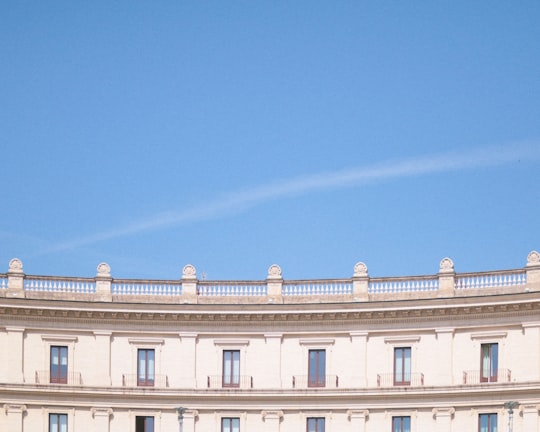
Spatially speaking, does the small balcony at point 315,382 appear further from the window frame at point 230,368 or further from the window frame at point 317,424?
the window frame at point 230,368

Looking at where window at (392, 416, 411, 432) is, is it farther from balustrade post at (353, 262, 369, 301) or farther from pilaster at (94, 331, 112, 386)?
pilaster at (94, 331, 112, 386)

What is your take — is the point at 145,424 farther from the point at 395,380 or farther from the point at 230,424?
the point at 395,380

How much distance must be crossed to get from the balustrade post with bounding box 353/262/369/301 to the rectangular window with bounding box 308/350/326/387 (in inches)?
166

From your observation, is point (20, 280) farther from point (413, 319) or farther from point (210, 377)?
point (413, 319)

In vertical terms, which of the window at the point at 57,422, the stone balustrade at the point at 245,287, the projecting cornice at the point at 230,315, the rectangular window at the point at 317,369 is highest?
the stone balustrade at the point at 245,287

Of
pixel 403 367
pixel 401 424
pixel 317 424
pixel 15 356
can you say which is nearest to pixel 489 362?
pixel 403 367

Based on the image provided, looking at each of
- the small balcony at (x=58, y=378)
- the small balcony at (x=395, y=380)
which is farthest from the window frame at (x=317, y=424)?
the small balcony at (x=58, y=378)

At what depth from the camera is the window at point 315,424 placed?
9844cm

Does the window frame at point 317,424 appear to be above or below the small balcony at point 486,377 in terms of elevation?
below

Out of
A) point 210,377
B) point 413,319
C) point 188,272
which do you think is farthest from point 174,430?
point 413,319

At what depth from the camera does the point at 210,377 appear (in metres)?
99.8

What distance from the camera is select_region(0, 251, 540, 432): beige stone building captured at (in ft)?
318

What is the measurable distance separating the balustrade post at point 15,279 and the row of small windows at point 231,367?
426 centimetres

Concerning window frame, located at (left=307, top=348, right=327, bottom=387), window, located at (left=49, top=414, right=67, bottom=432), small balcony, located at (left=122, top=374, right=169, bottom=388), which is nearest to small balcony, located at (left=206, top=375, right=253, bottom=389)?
small balcony, located at (left=122, top=374, right=169, bottom=388)
